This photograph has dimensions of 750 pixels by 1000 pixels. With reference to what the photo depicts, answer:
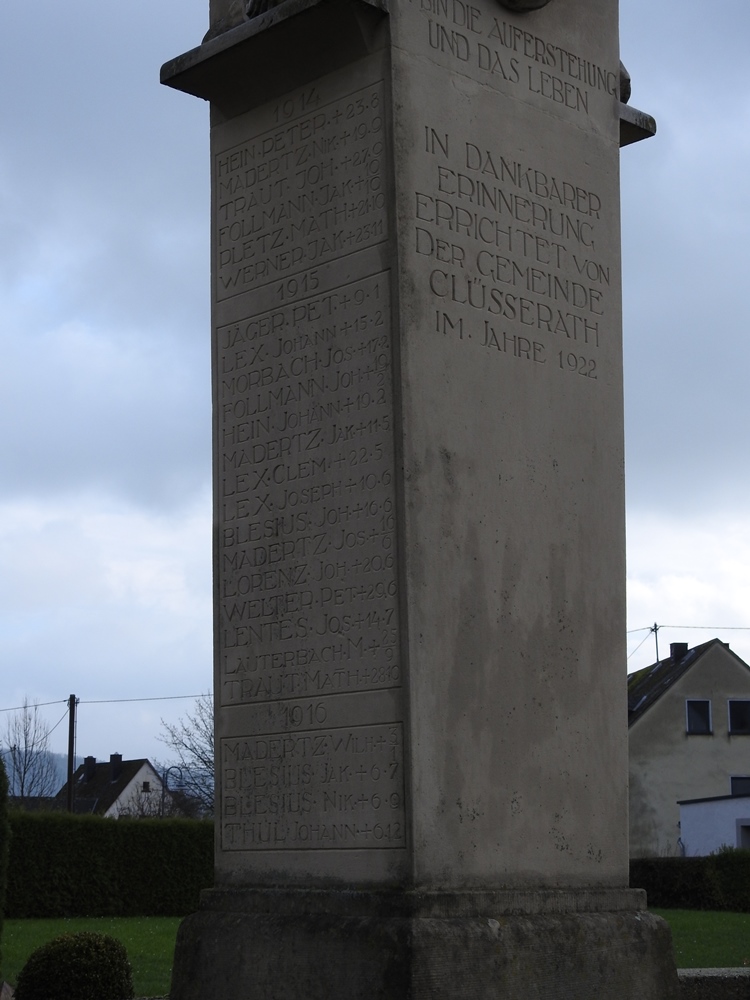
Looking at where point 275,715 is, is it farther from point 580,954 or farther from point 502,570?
point 580,954

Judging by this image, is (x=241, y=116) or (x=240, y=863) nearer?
(x=240, y=863)

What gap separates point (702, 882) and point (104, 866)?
1140 centimetres

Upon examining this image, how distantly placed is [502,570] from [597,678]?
0.69 m

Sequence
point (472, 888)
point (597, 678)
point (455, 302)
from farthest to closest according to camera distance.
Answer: point (597, 678) → point (455, 302) → point (472, 888)

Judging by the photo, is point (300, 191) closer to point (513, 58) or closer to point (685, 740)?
point (513, 58)

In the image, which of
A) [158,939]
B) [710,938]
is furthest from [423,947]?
[158,939]

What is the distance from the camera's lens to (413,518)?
497cm

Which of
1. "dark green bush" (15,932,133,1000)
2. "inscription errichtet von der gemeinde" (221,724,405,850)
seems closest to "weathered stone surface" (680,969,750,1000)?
"inscription errichtet von der gemeinde" (221,724,405,850)

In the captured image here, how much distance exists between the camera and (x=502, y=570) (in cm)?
528

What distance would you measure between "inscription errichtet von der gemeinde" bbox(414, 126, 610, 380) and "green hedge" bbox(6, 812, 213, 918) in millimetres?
22187

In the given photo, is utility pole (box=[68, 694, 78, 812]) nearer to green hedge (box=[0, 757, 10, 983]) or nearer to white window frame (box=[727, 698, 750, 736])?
white window frame (box=[727, 698, 750, 736])

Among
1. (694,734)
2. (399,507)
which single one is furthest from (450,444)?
(694,734)

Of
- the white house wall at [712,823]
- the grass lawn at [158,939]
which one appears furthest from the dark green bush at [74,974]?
the white house wall at [712,823]

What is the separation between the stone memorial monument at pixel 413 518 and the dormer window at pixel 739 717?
3825 cm
